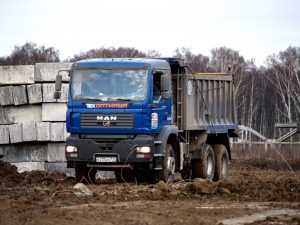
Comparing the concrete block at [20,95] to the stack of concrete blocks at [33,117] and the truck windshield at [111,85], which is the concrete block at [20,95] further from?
the truck windshield at [111,85]

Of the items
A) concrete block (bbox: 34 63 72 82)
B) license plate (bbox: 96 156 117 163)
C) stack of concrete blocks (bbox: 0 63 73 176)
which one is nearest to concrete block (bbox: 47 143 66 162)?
stack of concrete blocks (bbox: 0 63 73 176)

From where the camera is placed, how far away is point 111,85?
1898cm

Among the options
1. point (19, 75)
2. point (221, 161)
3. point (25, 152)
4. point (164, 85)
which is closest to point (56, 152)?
point (25, 152)

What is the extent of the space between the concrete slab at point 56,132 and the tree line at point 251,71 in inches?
1505

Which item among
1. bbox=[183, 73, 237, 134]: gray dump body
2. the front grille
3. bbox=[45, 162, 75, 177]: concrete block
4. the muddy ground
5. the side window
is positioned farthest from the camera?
bbox=[45, 162, 75, 177]: concrete block

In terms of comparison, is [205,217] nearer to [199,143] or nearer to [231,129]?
[199,143]

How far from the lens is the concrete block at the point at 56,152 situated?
2486cm

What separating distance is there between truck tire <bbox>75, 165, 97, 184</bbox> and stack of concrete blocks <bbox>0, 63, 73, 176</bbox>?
14.9 ft

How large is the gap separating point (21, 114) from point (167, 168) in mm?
7031

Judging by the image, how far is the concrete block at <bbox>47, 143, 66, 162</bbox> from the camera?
24859 millimetres

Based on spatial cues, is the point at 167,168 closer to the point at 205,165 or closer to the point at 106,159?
the point at 106,159

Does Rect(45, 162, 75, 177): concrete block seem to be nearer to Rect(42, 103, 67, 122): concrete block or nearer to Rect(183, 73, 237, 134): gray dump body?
Rect(42, 103, 67, 122): concrete block

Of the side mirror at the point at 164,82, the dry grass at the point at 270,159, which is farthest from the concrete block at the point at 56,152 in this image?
the dry grass at the point at 270,159

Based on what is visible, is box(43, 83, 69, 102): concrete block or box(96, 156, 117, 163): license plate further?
box(43, 83, 69, 102): concrete block
